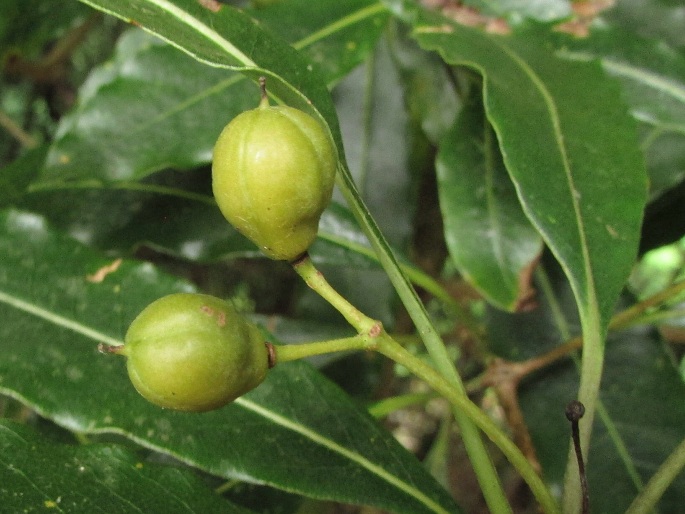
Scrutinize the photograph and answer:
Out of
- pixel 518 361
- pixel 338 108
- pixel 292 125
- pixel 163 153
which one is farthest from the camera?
pixel 338 108

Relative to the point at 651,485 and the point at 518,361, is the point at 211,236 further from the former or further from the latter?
the point at 651,485

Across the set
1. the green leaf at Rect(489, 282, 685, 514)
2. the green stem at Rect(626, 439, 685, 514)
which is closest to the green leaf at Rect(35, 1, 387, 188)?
the green leaf at Rect(489, 282, 685, 514)

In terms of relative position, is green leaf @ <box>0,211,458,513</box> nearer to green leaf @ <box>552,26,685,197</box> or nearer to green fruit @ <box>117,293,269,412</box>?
A: green fruit @ <box>117,293,269,412</box>

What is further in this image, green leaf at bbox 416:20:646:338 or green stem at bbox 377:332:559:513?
green leaf at bbox 416:20:646:338

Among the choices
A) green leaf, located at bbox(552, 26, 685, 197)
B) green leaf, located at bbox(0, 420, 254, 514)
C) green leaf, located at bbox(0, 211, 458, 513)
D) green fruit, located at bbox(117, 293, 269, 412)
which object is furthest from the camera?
green leaf, located at bbox(552, 26, 685, 197)

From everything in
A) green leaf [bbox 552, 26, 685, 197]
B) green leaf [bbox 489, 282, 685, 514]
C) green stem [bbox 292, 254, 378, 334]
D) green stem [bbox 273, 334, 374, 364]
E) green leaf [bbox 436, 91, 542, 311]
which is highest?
green leaf [bbox 552, 26, 685, 197]

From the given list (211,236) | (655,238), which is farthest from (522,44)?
(211,236)

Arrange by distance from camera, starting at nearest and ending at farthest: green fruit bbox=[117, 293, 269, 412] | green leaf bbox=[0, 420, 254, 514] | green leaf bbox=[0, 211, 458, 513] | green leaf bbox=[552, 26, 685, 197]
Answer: green fruit bbox=[117, 293, 269, 412], green leaf bbox=[0, 420, 254, 514], green leaf bbox=[0, 211, 458, 513], green leaf bbox=[552, 26, 685, 197]

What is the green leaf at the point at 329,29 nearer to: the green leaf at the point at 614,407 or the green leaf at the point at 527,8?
the green leaf at the point at 527,8
